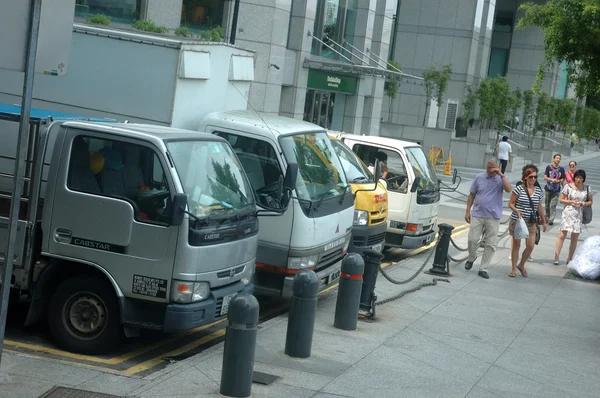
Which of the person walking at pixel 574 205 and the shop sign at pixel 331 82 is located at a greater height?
the shop sign at pixel 331 82

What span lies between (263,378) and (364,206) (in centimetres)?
528

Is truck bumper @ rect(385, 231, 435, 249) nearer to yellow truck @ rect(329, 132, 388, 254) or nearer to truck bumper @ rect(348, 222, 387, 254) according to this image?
yellow truck @ rect(329, 132, 388, 254)

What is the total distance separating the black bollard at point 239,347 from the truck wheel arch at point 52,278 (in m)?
1.57

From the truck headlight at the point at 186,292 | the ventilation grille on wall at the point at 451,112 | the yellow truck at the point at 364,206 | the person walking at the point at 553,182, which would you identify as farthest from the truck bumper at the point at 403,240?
the ventilation grille on wall at the point at 451,112

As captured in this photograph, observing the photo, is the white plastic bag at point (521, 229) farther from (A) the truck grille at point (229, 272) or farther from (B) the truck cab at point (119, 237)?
(B) the truck cab at point (119, 237)

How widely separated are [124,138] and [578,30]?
10386 mm

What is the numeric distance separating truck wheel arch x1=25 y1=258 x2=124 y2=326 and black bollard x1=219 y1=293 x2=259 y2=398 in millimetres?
1572

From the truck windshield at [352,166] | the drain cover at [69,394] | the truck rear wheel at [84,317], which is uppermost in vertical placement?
the truck windshield at [352,166]

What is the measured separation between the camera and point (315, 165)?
10891mm

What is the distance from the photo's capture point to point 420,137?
44.3 m

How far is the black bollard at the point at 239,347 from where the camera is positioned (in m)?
7.21

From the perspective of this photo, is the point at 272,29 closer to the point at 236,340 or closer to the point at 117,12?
the point at 117,12

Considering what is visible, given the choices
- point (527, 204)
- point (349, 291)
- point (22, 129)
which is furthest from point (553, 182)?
point (22, 129)

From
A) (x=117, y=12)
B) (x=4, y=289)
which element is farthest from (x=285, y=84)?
(x=4, y=289)
